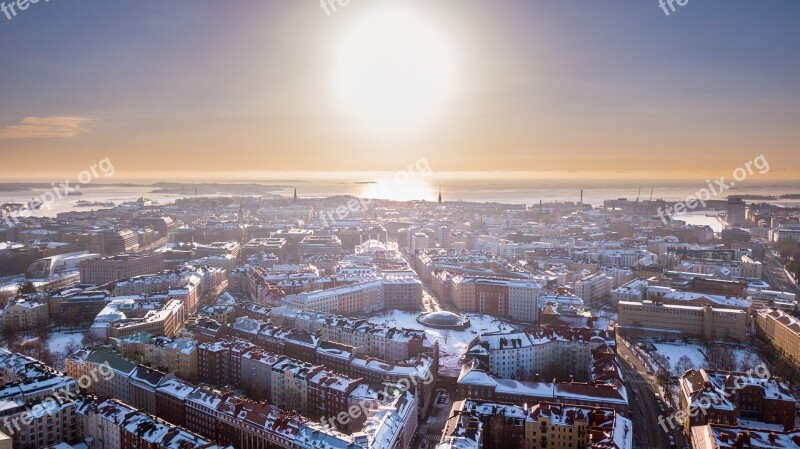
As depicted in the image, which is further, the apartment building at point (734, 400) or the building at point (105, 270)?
the building at point (105, 270)

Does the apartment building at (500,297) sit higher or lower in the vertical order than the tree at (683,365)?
higher

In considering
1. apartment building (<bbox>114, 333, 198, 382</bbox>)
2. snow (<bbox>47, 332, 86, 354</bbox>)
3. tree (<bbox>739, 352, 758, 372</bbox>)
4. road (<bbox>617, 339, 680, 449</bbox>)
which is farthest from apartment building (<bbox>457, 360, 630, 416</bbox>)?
snow (<bbox>47, 332, 86, 354</bbox>)

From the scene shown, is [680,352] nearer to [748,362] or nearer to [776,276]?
[748,362]

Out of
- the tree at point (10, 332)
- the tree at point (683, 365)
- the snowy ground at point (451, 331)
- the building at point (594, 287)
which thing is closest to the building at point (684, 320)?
the tree at point (683, 365)

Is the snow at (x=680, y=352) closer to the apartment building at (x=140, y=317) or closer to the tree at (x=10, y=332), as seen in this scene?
the apartment building at (x=140, y=317)

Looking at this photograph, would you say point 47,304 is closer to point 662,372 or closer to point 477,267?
point 477,267

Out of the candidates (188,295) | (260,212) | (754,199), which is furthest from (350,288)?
(754,199)
